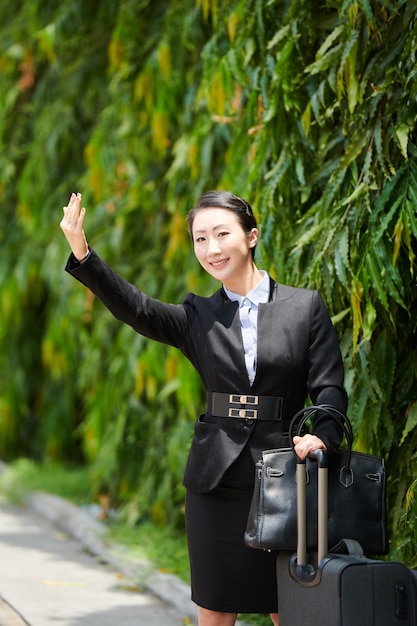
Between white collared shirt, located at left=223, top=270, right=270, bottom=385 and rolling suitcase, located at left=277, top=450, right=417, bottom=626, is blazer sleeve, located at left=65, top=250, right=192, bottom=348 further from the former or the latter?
rolling suitcase, located at left=277, top=450, right=417, bottom=626

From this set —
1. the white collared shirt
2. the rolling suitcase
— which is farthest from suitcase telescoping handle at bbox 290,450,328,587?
the white collared shirt

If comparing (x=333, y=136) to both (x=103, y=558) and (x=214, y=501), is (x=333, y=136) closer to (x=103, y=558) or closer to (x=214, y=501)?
(x=214, y=501)

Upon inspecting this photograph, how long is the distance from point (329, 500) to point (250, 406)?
424 millimetres

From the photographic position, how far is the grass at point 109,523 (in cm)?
675

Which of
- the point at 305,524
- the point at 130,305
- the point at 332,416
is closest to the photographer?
the point at 305,524

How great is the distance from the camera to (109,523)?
816 centimetres

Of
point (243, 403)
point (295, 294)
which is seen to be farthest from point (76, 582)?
point (295, 294)

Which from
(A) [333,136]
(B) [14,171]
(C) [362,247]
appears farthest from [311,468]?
(B) [14,171]

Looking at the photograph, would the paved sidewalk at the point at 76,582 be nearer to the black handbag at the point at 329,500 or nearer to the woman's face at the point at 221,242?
the black handbag at the point at 329,500

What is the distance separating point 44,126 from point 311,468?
6.54 metres

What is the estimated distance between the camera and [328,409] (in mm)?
3582

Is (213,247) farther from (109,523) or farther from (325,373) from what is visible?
(109,523)

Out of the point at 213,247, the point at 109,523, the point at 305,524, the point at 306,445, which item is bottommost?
the point at 109,523

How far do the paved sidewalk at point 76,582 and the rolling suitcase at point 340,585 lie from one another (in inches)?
93.1
